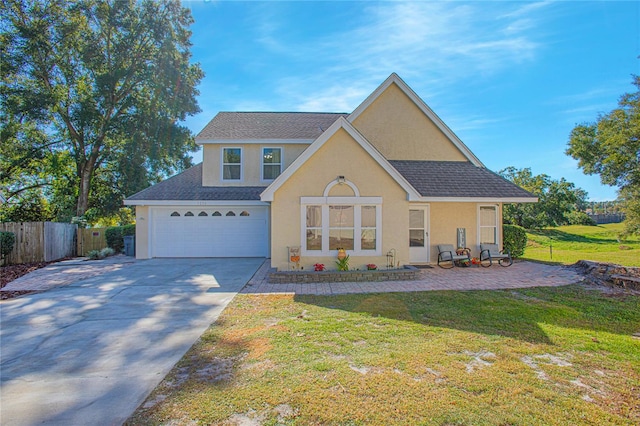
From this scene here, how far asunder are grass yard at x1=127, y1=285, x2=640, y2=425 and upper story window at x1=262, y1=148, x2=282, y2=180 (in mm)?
10576

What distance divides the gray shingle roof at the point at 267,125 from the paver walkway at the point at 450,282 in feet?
26.6

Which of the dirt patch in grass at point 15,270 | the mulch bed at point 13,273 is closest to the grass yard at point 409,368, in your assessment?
the mulch bed at point 13,273

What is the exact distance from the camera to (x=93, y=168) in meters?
23.4

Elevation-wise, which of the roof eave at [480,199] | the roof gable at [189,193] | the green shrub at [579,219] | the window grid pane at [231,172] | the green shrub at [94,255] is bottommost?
the green shrub at [94,255]

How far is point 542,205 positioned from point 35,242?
3947cm

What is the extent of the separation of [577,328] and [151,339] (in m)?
7.79

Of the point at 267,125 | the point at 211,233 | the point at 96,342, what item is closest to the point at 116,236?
the point at 211,233

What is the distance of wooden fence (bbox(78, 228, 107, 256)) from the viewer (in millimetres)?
17141

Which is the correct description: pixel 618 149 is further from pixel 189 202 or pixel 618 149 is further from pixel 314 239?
pixel 189 202

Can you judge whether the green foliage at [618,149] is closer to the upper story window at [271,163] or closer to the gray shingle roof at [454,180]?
the gray shingle roof at [454,180]

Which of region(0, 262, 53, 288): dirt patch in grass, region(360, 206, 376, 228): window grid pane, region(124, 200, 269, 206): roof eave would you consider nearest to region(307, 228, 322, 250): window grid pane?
region(360, 206, 376, 228): window grid pane

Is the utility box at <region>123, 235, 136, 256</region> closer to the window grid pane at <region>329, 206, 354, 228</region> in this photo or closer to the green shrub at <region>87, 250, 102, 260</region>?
the green shrub at <region>87, 250, 102, 260</region>

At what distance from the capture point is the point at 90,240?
17328mm

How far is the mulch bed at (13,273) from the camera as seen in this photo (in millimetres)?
8771
